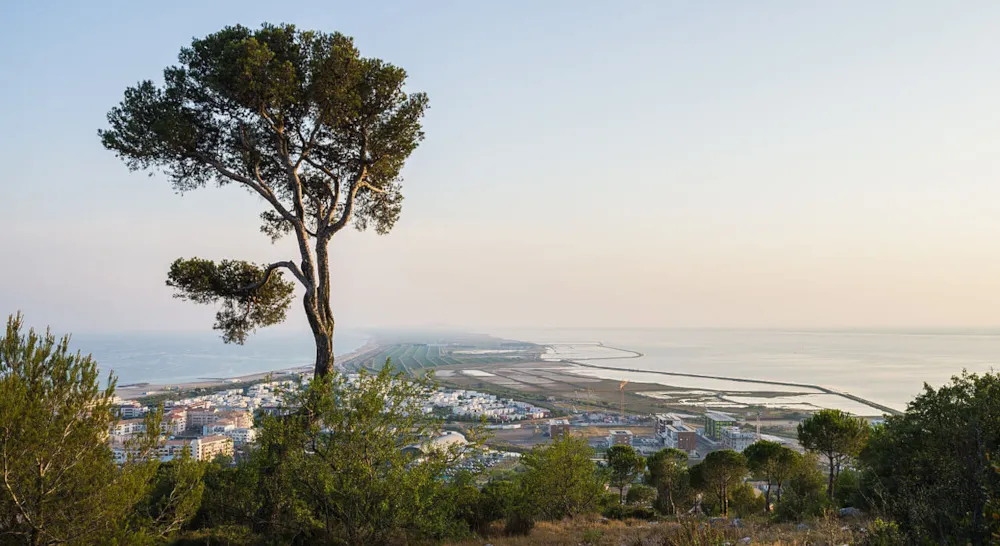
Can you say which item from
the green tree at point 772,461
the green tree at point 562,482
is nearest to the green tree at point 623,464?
the green tree at point 772,461

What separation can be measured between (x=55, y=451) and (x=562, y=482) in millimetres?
9756

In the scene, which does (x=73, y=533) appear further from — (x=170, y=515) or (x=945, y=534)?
(x=945, y=534)

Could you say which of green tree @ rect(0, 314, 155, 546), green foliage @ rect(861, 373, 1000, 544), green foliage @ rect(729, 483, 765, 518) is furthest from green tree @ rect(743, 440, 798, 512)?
green tree @ rect(0, 314, 155, 546)

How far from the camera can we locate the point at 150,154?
8656 millimetres

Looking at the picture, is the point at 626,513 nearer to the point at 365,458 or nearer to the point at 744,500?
the point at 744,500

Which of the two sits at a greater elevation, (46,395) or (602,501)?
(46,395)

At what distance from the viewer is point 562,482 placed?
12289 mm

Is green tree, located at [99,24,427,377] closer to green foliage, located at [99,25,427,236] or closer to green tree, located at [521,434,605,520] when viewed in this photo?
green foliage, located at [99,25,427,236]

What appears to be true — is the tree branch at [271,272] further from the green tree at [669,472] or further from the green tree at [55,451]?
the green tree at [669,472]

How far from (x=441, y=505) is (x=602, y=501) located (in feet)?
30.8

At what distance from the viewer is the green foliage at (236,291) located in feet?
28.4

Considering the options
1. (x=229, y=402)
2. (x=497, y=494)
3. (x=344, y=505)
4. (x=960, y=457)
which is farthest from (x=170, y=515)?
(x=229, y=402)

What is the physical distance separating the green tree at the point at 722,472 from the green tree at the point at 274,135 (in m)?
14.3

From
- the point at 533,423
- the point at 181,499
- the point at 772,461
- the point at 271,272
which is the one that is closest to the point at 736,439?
the point at 772,461
